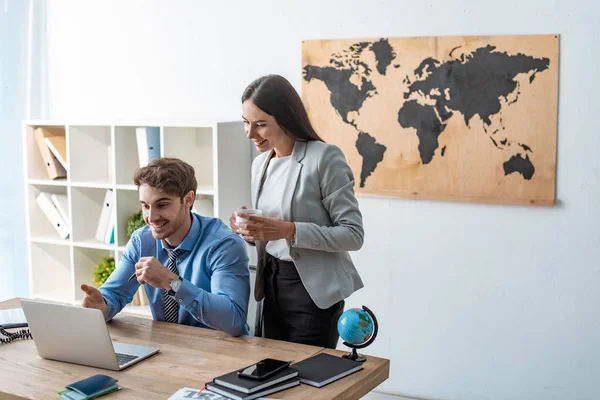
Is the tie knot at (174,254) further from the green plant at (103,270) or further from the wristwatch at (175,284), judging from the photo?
the green plant at (103,270)

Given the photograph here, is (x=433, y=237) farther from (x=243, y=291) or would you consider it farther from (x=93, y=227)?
(x=93, y=227)

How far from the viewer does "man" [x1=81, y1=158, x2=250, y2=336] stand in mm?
2404

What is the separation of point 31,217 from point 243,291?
7.60 feet

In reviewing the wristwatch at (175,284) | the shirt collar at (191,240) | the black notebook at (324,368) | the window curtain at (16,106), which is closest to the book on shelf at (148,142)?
the window curtain at (16,106)

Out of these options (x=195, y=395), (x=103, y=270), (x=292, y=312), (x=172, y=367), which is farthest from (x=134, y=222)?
(x=195, y=395)

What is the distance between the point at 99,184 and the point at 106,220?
22cm

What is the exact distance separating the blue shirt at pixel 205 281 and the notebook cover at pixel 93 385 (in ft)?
1.25

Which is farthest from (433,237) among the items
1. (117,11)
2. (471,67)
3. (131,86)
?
(117,11)

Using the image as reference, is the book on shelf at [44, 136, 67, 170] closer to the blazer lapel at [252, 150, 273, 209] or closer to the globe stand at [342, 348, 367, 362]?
the blazer lapel at [252, 150, 273, 209]

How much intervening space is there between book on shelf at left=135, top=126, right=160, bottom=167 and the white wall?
266mm

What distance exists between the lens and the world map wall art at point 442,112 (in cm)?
337

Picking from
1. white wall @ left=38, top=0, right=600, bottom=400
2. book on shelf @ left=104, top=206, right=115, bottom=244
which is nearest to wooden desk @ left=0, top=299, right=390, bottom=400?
white wall @ left=38, top=0, right=600, bottom=400

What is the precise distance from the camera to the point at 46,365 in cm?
218

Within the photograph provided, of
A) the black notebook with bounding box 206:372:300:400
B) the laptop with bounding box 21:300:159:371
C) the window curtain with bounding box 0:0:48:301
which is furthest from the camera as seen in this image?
the window curtain with bounding box 0:0:48:301
